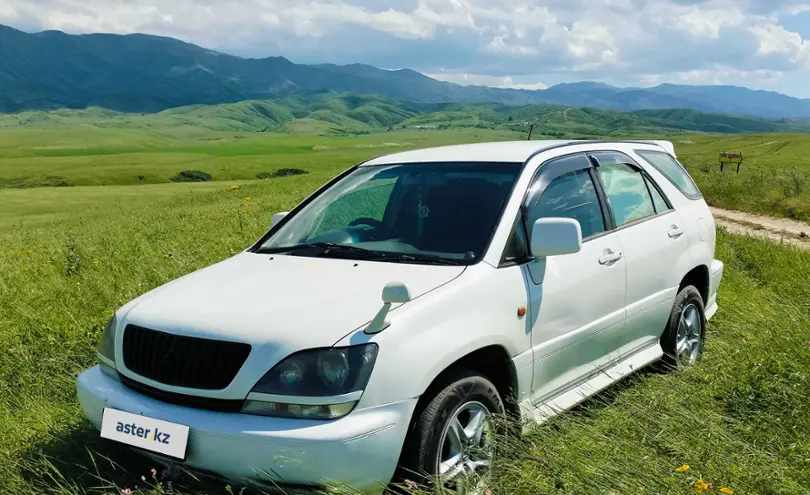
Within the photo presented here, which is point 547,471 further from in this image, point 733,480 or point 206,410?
point 206,410

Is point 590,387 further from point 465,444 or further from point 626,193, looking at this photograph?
point 626,193

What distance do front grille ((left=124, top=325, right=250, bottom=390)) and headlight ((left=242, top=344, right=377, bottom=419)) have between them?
18cm

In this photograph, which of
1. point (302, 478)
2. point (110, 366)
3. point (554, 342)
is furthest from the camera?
point (554, 342)

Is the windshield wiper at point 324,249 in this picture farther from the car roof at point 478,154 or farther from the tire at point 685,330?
the tire at point 685,330

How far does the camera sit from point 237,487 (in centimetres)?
310

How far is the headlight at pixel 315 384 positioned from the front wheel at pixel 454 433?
0.37 m

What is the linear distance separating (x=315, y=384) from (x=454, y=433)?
0.75 metres

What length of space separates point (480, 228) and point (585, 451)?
1348mm

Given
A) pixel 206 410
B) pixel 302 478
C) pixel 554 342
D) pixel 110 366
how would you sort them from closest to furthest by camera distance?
pixel 302 478 → pixel 206 410 → pixel 110 366 → pixel 554 342

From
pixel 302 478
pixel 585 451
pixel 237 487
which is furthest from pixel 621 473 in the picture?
pixel 237 487

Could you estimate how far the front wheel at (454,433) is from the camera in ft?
10.0

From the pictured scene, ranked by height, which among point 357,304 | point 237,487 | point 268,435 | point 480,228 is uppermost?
point 480,228

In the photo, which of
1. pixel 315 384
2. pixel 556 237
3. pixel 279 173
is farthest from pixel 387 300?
pixel 279 173

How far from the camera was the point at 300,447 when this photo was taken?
2828mm
